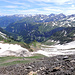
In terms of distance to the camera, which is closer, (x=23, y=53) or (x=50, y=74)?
(x=50, y=74)

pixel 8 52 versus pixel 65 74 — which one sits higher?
pixel 65 74

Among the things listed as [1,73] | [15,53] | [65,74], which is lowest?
[15,53]

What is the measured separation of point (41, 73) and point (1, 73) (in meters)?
9.21

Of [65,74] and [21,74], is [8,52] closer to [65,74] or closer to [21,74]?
[21,74]

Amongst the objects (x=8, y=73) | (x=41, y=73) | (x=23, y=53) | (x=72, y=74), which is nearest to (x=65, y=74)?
(x=72, y=74)

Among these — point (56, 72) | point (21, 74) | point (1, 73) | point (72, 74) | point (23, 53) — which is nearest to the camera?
point (72, 74)

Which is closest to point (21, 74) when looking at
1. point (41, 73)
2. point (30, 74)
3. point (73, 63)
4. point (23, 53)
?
point (30, 74)

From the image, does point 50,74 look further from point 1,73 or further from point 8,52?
point 8,52

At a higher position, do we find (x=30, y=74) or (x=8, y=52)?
(x=30, y=74)

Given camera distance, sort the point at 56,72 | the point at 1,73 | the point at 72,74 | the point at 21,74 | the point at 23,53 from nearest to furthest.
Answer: the point at 72,74 → the point at 56,72 → the point at 21,74 → the point at 1,73 → the point at 23,53

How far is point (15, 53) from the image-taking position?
59.0 metres

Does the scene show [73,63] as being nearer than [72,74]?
No

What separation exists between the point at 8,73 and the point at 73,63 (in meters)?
14.9

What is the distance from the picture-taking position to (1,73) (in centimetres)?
2598
